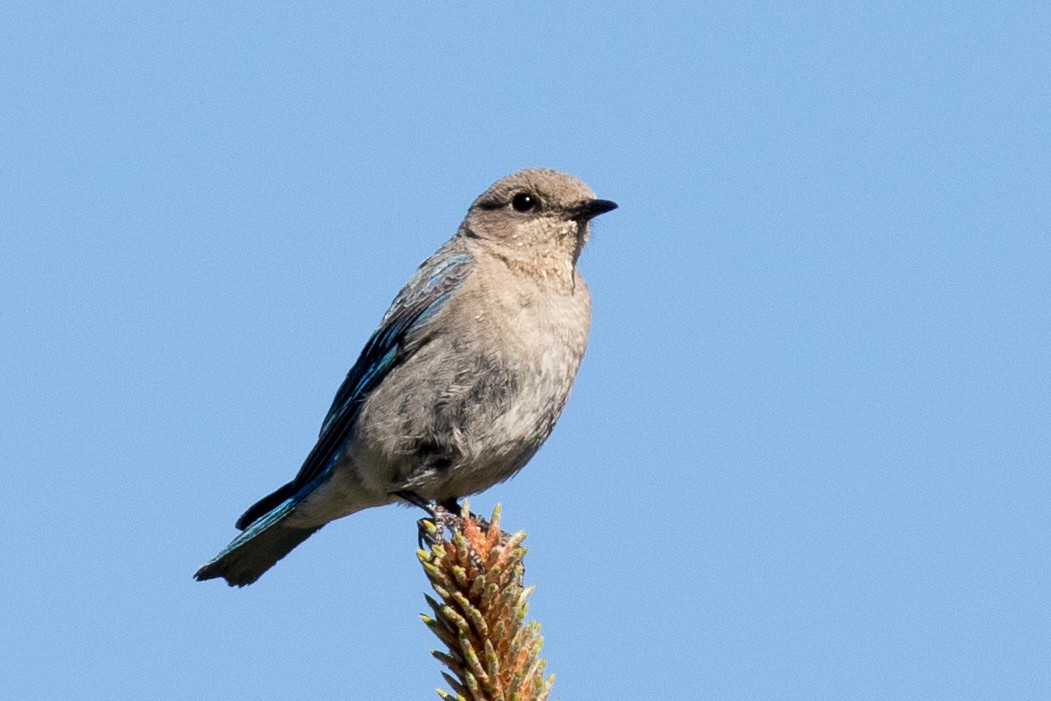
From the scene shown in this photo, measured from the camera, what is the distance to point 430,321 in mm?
7379

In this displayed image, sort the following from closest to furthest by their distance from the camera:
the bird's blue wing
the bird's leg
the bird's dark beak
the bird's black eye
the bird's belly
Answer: the bird's leg < the bird's belly < the bird's blue wing < the bird's dark beak < the bird's black eye

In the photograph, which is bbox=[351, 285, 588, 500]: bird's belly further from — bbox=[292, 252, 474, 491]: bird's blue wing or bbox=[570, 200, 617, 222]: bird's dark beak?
bbox=[570, 200, 617, 222]: bird's dark beak

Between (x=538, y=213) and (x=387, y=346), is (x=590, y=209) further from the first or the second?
(x=387, y=346)

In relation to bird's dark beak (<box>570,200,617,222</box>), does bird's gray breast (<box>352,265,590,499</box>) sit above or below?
below

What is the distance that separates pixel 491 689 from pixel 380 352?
11.8ft

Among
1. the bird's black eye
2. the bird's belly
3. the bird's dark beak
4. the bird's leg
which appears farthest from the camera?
the bird's black eye

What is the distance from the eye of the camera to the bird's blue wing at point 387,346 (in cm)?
749

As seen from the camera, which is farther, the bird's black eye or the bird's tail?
the bird's black eye

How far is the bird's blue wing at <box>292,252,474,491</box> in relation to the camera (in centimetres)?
749

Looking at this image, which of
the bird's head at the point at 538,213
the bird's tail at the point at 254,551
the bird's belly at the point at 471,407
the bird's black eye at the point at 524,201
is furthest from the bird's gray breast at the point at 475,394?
the bird's black eye at the point at 524,201

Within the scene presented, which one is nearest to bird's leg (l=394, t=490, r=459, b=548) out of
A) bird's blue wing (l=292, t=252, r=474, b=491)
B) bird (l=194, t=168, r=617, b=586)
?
bird (l=194, t=168, r=617, b=586)

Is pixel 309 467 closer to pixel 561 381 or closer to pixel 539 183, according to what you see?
pixel 561 381

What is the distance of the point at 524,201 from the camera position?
805 cm

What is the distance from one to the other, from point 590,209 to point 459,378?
1399 millimetres
